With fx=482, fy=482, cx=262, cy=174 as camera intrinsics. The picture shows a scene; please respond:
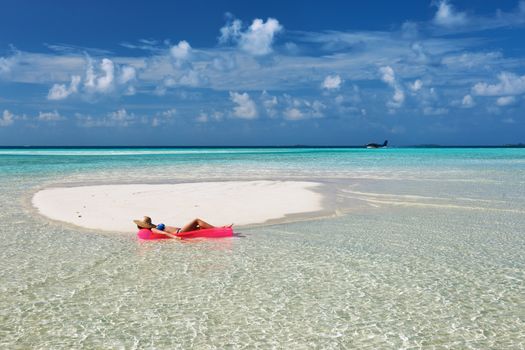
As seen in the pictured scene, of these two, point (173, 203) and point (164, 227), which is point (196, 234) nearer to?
point (164, 227)

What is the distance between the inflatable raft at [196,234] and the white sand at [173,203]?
55.1 inches

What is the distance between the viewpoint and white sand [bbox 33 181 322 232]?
13.7m

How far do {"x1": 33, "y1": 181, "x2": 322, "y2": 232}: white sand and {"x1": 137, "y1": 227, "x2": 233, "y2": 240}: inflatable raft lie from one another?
140cm

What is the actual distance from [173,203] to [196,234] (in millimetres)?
5961

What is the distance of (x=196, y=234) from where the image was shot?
11062 millimetres

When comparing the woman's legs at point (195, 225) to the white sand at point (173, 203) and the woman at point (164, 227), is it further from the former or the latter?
the white sand at point (173, 203)

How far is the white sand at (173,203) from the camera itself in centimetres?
1374

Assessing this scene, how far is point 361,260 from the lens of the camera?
9.05m

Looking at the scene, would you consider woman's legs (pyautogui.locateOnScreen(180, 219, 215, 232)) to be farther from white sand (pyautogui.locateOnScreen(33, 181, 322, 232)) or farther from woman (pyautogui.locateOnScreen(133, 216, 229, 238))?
white sand (pyautogui.locateOnScreen(33, 181, 322, 232))

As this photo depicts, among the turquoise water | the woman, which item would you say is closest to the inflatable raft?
the woman

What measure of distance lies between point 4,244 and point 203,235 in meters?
4.36

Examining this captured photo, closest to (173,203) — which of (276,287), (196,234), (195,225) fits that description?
(195,225)

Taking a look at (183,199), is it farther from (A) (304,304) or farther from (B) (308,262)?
(A) (304,304)

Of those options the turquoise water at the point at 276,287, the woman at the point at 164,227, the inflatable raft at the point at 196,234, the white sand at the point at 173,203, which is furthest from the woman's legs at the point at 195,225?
the white sand at the point at 173,203
